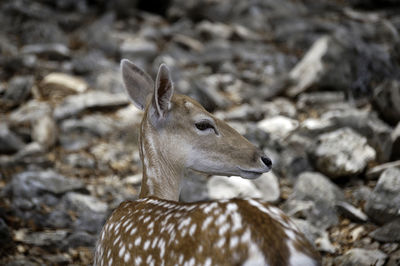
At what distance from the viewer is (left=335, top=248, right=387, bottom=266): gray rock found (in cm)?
296

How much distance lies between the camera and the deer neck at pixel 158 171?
3140mm

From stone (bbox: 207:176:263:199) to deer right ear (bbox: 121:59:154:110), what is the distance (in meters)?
1.56

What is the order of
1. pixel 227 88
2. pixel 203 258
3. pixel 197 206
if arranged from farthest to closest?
1. pixel 227 88
2. pixel 197 206
3. pixel 203 258

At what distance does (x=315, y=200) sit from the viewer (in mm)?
4129

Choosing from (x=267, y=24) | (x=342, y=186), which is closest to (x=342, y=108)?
(x=342, y=186)

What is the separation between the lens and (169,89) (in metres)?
2.97

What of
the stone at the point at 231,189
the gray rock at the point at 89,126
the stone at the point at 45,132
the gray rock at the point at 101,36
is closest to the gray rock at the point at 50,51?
the gray rock at the point at 101,36

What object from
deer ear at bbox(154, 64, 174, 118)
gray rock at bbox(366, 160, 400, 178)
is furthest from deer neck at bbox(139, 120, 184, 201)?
gray rock at bbox(366, 160, 400, 178)

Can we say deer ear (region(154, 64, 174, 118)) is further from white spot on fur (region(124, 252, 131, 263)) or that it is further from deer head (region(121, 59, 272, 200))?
white spot on fur (region(124, 252, 131, 263))

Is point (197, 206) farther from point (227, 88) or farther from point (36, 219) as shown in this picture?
point (227, 88)

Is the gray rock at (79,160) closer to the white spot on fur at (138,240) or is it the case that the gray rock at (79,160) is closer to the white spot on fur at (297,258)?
the white spot on fur at (138,240)

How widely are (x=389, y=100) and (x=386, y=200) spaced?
6.65ft

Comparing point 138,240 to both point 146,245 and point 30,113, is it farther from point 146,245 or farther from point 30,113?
point 30,113

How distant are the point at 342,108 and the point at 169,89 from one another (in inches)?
151
